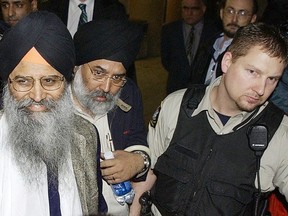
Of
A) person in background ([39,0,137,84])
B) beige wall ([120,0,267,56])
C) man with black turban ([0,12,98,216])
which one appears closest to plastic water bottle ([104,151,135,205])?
man with black turban ([0,12,98,216])

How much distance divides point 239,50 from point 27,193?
3.66ft

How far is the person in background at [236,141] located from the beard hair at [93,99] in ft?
1.16

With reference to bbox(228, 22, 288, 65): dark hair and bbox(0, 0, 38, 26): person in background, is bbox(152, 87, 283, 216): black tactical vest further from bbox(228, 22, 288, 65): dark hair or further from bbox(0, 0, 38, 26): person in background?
bbox(0, 0, 38, 26): person in background

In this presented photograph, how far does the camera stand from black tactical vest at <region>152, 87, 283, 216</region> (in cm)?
220

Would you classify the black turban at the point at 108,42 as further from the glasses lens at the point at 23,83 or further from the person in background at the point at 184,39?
the person in background at the point at 184,39

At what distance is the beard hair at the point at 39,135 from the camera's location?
1962mm

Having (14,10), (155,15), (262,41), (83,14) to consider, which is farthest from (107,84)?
(155,15)

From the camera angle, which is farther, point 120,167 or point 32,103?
point 120,167

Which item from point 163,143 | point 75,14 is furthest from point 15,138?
point 75,14

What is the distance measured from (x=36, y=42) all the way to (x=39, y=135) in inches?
15.1

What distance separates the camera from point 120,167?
2.29 meters

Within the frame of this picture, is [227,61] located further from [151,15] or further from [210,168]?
[151,15]

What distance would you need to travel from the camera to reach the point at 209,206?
7.28 feet

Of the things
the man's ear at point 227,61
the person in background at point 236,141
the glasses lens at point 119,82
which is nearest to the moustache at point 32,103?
the glasses lens at point 119,82
